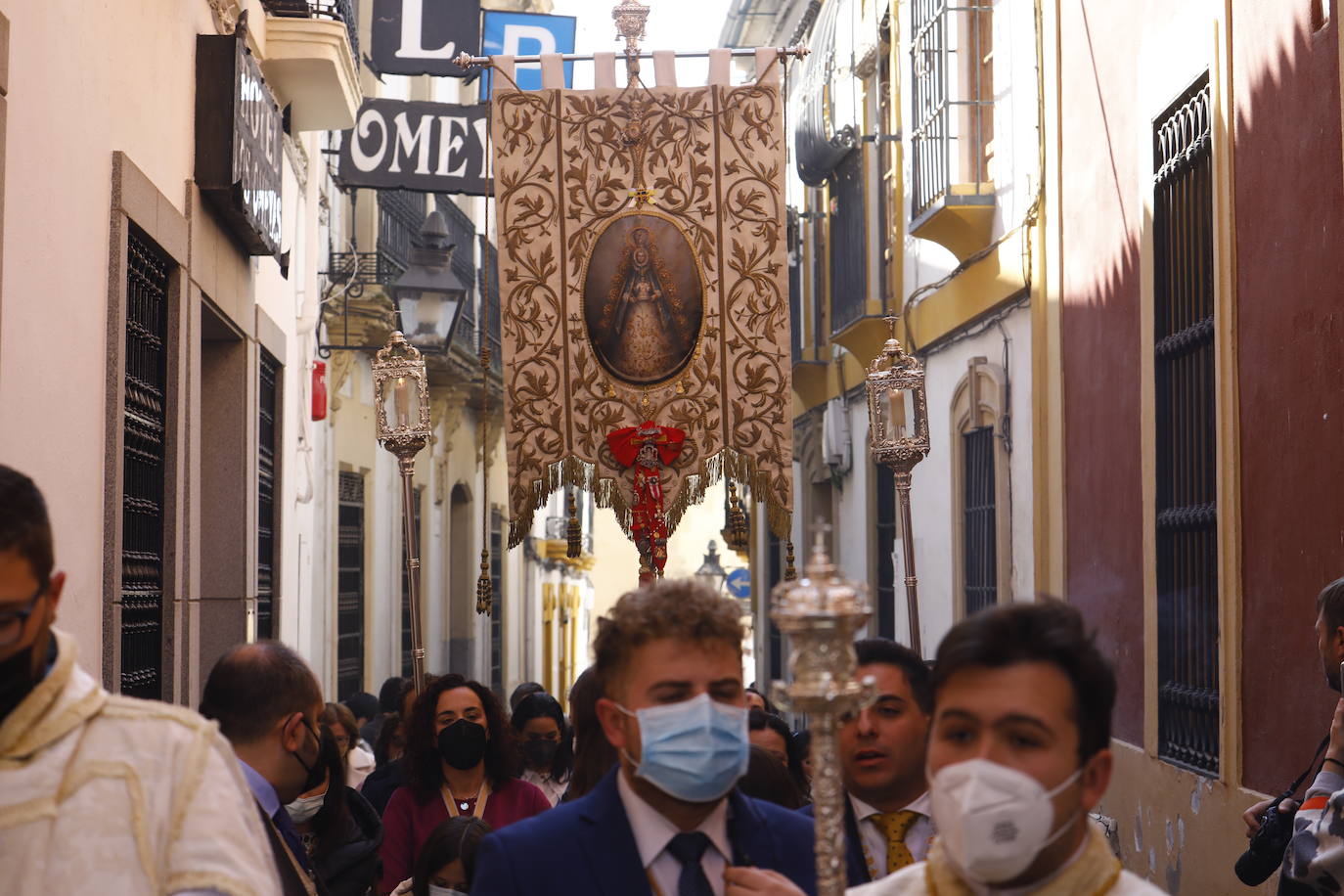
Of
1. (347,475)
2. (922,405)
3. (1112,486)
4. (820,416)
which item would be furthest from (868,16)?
(922,405)

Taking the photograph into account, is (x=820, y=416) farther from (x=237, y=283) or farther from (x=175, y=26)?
(x=175, y=26)

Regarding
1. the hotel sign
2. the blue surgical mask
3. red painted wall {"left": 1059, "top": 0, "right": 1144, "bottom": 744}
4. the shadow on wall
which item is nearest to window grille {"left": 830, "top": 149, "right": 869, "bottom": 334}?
red painted wall {"left": 1059, "top": 0, "right": 1144, "bottom": 744}

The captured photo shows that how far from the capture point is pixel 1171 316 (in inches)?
321

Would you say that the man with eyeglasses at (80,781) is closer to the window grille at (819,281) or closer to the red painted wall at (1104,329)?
the red painted wall at (1104,329)

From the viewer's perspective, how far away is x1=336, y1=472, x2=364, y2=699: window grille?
49.3 feet

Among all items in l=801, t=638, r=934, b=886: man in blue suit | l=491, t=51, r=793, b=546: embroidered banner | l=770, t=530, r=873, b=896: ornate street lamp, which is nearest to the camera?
l=770, t=530, r=873, b=896: ornate street lamp

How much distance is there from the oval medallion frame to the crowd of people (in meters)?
5.44

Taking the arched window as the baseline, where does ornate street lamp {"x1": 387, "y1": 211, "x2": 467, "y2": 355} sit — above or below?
above

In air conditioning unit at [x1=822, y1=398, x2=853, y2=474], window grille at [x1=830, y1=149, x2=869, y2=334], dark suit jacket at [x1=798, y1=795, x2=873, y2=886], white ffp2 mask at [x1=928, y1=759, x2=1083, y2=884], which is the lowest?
dark suit jacket at [x1=798, y1=795, x2=873, y2=886]

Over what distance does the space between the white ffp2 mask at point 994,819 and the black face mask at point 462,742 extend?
3.58m

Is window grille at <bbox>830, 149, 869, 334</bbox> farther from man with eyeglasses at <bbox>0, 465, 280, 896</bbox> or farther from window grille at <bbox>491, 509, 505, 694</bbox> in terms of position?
man with eyeglasses at <bbox>0, 465, 280, 896</bbox>

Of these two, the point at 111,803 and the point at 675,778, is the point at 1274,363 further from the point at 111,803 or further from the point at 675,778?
the point at 111,803

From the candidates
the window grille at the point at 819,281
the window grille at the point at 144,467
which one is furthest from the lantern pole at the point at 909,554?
the window grille at the point at 819,281

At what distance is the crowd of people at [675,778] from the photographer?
8.15 feet
